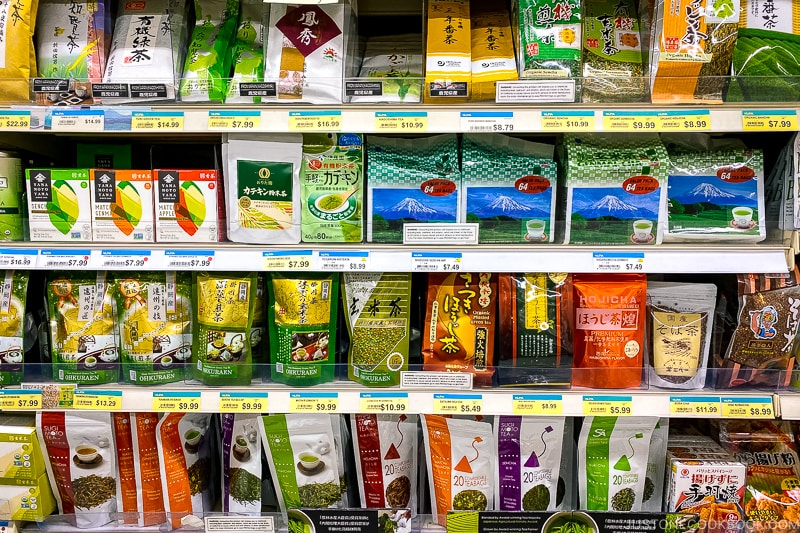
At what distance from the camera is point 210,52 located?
1.69 metres

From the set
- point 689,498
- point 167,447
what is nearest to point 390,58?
point 167,447

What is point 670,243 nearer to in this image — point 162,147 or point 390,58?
point 390,58

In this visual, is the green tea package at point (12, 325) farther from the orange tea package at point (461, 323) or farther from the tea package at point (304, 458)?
the orange tea package at point (461, 323)

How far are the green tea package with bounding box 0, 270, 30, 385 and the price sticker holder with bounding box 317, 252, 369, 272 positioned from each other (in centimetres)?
87

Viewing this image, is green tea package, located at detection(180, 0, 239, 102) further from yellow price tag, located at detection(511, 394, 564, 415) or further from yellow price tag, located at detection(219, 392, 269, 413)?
yellow price tag, located at detection(511, 394, 564, 415)

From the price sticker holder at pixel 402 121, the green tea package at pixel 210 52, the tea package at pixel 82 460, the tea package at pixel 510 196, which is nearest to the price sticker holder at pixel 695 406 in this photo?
the tea package at pixel 510 196

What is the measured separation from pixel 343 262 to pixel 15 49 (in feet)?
3.45

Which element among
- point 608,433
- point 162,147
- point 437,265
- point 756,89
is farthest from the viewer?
point 162,147

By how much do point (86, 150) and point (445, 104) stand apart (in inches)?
44.0

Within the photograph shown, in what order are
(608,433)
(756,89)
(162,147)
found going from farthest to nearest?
(162,147), (608,433), (756,89)

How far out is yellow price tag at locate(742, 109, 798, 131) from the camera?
4.92 feet

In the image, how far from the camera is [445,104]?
5.16 feet

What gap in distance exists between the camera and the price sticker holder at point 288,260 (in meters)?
1.64

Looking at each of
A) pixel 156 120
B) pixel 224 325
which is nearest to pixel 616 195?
pixel 224 325
